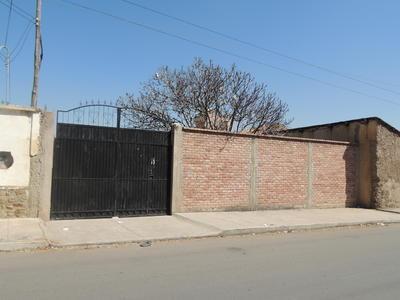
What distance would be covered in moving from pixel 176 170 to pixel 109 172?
7.25 feet

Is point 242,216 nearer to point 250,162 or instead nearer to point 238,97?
point 250,162

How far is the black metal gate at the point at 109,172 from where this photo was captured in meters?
12.8

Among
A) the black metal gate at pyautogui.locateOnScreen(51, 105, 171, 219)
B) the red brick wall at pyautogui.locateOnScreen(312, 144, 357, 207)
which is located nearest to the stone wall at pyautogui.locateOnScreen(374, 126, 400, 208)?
the red brick wall at pyautogui.locateOnScreen(312, 144, 357, 207)

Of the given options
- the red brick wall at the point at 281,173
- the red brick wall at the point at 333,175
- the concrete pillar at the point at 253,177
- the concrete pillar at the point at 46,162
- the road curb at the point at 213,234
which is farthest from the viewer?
the red brick wall at the point at 333,175

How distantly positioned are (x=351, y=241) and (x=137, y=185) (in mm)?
6276

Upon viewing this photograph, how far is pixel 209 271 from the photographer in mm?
7570

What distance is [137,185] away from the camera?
1395cm

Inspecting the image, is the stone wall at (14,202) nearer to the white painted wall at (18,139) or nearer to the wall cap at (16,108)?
the white painted wall at (18,139)

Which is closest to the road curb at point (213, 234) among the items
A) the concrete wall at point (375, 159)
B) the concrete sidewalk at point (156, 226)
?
the concrete sidewalk at point (156, 226)

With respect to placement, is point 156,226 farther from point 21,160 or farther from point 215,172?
point 21,160

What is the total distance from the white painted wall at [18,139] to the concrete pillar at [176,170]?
4.22 m

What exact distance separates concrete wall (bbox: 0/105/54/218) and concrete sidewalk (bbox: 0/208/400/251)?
47 cm

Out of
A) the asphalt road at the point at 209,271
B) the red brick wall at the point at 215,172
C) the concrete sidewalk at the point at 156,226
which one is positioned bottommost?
the asphalt road at the point at 209,271

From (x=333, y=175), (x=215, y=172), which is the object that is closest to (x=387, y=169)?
(x=333, y=175)
